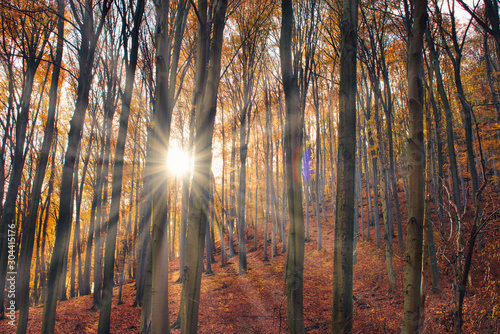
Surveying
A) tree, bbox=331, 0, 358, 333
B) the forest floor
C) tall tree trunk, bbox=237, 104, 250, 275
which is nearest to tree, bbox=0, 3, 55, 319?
the forest floor

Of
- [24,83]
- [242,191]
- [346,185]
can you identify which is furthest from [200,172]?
[24,83]

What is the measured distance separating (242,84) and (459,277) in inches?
431

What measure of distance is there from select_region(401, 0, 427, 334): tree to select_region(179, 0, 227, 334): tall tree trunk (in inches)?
75.2

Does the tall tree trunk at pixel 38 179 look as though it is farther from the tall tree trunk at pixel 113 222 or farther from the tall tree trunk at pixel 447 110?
the tall tree trunk at pixel 447 110

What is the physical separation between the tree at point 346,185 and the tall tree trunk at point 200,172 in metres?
1.49

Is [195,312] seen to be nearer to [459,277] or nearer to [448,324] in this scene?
[459,277]

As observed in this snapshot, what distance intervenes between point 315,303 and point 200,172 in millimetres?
6199

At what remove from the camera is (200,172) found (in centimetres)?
252

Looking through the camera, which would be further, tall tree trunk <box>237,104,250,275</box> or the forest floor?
tall tree trunk <box>237,104,250,275</box>

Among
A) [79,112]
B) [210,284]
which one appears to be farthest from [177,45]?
[210,284]

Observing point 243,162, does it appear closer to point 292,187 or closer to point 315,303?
point 315,303

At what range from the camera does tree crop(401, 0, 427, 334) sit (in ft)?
6.74

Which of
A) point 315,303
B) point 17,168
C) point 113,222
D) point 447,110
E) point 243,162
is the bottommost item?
point 315,303

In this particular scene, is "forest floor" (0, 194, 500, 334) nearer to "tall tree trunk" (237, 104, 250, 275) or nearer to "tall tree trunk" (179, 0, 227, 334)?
"tall tree trunk" (237, 104, 250, 275)
